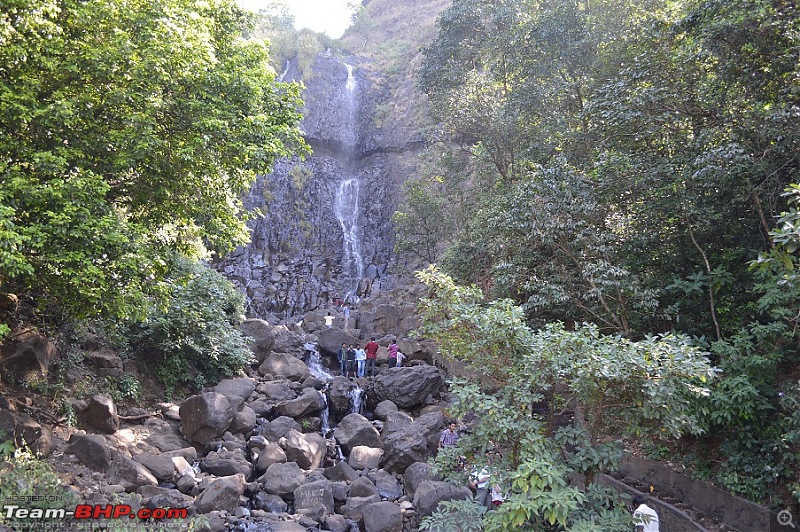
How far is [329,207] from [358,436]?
2553 cm

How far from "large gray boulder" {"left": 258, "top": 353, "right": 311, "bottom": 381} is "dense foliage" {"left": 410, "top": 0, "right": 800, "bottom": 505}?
7.95 meters

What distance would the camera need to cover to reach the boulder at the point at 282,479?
33.4 feet

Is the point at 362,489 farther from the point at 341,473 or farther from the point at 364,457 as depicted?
the point at 364,457

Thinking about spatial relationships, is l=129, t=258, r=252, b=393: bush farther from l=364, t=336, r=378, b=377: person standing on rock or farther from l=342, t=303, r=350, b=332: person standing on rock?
l=342, t=303, r=350, b=332: person standing on rock

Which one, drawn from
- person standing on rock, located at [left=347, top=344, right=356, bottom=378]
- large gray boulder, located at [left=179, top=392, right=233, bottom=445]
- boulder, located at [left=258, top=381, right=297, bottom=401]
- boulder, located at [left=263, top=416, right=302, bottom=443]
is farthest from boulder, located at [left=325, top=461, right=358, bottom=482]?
person standing on rock, located at [left=347, top=344, right=356, bottom=378]

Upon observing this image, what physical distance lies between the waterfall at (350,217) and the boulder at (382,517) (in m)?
23.3

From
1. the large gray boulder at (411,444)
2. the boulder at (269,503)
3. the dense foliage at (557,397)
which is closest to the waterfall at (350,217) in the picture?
the large gray boulder at (411,444)

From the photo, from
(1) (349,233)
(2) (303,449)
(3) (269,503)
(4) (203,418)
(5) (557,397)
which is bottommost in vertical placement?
(3) (269,503)

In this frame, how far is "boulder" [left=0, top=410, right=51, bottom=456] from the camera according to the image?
8.10 meters

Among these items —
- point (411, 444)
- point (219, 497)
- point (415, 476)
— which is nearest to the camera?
point (219, 497)

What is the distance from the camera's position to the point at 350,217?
37031 mm

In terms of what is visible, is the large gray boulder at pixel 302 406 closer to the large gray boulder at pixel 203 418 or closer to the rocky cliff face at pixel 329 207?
the large gray boulder at pixel 203 418

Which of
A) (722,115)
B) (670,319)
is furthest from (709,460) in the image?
(722,115)

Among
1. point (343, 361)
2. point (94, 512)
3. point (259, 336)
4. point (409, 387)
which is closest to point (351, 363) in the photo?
point (343, 361)
